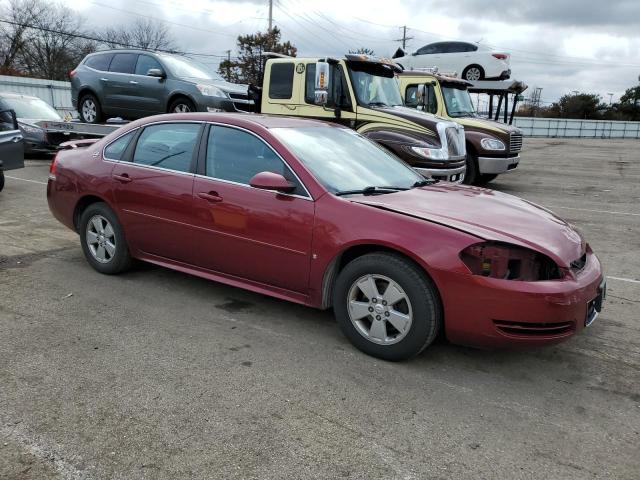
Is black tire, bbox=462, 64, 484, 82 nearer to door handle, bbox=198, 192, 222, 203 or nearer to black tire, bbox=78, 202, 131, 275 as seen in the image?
black tire, bbox=78, 202, 131, 275

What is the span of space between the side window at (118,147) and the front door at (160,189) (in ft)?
0.34

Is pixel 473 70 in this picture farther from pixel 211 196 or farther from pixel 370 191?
pixel 211 196

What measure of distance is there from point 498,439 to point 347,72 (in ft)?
24.4

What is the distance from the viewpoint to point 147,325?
4164 millimetres

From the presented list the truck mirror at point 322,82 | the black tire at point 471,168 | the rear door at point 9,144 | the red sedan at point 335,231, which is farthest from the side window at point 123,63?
the black tire at point 471,168

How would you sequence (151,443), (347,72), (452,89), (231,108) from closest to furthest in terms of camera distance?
1. (151,443)
2. (347,72)
3. (231,108)
4. (452,89)

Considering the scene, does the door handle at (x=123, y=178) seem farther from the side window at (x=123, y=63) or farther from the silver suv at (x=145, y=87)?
the side window at (x=123, y=63)

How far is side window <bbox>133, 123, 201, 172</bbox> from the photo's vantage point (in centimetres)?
471

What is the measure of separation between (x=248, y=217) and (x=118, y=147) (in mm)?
1857

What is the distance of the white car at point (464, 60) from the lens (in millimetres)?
16547

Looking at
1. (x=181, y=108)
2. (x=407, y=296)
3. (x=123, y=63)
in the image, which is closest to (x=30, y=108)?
(x=123, y=63)

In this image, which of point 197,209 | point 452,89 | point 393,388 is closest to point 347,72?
point 452,89

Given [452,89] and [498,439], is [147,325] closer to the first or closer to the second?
[498,439]

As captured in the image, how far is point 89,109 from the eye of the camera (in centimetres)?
1154
